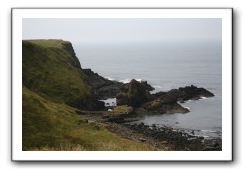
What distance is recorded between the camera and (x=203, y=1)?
13.0 metres

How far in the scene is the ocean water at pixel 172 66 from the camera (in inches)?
514

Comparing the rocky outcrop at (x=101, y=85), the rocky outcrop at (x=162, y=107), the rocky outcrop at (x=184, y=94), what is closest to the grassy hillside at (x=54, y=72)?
the rocky outcrop at (x=101, y=85)

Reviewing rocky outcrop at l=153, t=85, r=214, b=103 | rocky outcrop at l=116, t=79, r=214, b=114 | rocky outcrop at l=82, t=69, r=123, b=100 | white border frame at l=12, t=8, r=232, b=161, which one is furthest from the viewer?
rocky outcrop at l=82, t=69, r=123, b=100

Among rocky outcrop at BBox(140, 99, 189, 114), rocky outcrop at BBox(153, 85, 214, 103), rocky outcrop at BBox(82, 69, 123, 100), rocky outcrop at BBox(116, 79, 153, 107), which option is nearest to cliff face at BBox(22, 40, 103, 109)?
rocky outcrop at BBox(82, 69, 123, 100)

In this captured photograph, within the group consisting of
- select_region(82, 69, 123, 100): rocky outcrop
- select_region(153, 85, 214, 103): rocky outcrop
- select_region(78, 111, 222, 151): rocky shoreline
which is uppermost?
select_region(82, 69, 123, 100): rocky outcrop

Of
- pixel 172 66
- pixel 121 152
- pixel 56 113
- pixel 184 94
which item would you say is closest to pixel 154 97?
pixel 184 94

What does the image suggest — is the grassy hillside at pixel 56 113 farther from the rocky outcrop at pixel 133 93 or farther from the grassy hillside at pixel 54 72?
the rocky outcrop at pixel 133 93

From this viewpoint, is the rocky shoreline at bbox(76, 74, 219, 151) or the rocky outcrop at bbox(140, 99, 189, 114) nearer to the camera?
the rocky shoreline at bbox(76, 74, 219, 151)

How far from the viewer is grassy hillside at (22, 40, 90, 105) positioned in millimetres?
13250

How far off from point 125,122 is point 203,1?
254cm

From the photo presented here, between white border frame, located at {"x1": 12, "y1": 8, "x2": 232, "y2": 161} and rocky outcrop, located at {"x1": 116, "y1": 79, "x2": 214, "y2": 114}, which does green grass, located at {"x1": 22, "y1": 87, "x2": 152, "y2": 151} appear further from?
rocky outcrop, located at {"x1": 116, "y1": 79, "x2": 214, "y2": 114}

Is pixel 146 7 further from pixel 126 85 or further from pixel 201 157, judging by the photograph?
pixel 201 157

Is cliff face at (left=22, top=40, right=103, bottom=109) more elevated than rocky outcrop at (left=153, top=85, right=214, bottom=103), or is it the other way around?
cliff face at (left=22, top=40, right=103, bottom=109)

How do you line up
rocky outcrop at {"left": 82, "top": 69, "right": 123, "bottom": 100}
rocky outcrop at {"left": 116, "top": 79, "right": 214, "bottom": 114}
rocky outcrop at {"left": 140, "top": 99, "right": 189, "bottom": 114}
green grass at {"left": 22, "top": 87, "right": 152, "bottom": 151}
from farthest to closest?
1. rocky outcrop at {"left": 140, "top": 99, "right": 189, "bottom": 114}
2. rocky outcrop at {"left": 82, "top": 69, "right": 123, "bottom": 100}
3. rocky outcrop at {"left": 116, "top": 79, "right": 214, "bottom": 114}
4. green grass at {"left": 22, "top": 87, "right": 152, "bottom": 151}
